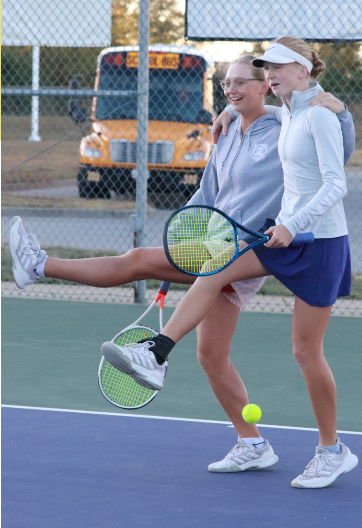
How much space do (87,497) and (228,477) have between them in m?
0.66

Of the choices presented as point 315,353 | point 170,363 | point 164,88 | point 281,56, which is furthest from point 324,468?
point 164,88

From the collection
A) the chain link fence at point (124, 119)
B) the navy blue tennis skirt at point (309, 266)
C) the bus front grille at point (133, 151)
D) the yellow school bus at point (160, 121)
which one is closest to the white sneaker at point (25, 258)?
the navy blue tennis skirt at point (309, 266)

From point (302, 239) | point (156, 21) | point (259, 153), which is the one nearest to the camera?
point (302, 239)

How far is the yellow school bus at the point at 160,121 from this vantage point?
13.3 m

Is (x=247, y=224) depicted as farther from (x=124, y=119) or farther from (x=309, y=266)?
(x=124, y=119)

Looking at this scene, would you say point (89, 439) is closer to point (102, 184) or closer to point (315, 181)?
point (315, 181)

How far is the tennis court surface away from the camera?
145 inches

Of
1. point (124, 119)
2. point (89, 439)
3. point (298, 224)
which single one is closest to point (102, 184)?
point (124, 119)

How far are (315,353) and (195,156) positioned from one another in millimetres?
9932

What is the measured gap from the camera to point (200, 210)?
399cm

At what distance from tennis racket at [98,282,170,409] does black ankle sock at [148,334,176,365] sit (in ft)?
1.26

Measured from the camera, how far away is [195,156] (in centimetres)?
1370

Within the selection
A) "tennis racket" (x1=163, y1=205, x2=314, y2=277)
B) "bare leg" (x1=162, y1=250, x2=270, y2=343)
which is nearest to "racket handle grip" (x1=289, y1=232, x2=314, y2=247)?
"tennis racket" (x1=163, y1=205, x2=314, y2=277)

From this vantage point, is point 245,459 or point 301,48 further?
point 245,459
